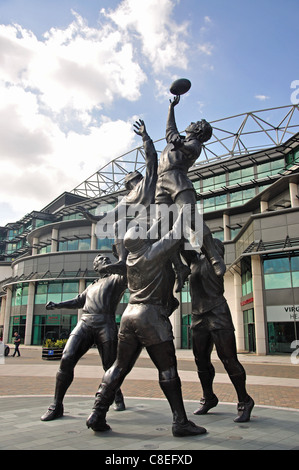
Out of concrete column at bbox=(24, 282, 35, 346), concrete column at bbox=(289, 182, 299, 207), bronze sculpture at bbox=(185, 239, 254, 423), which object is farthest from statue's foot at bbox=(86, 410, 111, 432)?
concrete column at bbox=(24, 282, 35, 346)

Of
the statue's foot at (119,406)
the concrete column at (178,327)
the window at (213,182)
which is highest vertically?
the window at (213,182)

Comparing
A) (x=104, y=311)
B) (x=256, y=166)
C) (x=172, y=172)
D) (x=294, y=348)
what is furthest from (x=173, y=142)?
(x=256, y=166)

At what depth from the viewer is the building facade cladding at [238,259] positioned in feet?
74.7

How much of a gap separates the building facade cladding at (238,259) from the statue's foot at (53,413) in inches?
743

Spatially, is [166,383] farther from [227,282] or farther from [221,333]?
[227,282]

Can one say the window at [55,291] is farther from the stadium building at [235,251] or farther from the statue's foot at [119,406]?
the statue's foot at [119,406]

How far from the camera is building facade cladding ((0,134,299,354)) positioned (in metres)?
22.8

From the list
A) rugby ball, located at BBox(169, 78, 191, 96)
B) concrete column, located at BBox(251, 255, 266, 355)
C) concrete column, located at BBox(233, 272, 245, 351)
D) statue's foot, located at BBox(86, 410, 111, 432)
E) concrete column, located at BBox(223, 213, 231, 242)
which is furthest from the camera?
concrete column, located at BBox(223, 213, 231, 242)

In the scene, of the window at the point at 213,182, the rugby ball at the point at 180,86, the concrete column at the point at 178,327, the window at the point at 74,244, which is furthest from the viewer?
the window at the point at 74,244

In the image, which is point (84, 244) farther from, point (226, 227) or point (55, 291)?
point (226, 227)

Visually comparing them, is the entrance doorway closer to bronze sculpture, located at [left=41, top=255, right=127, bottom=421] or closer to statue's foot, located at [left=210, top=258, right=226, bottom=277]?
bronze sculpture, located at [left=41, top=255, right=127, bottom=421]

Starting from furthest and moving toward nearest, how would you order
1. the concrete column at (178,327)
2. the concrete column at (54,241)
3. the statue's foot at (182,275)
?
the concrete column at (54,241) → the concrete column at (178,327) → the statue's foot at (182,275)

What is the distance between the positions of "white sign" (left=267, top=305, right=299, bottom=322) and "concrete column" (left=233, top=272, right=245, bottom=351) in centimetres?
536

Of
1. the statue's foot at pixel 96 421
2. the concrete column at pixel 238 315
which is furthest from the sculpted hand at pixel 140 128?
the concrete column at pixel 238 315
